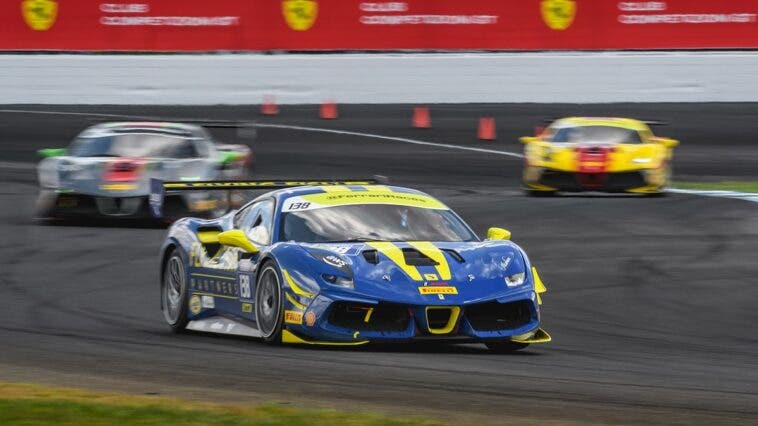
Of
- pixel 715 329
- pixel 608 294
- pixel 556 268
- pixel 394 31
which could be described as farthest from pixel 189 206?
pixel 394 31

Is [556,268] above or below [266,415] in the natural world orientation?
below

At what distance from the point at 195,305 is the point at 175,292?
1.56 ft

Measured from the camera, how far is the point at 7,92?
31469 millimetres

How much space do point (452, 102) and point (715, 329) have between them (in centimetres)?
2077

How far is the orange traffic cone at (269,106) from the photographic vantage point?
31719 millimetres

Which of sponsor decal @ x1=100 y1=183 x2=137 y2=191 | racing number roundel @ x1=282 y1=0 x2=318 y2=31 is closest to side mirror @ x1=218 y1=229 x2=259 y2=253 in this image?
sponsor decal @ x1=100 y1=183 x2=137 y2=191

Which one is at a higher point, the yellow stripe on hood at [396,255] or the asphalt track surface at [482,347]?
the yellow stripe on hood at [396,255]

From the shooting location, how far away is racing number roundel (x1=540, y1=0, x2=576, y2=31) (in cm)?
3138

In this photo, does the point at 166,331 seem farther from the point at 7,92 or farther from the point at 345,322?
the point at 7,92

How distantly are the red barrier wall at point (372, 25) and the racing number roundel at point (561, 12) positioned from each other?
0.7 inches

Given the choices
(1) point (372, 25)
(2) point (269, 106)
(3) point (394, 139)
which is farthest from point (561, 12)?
(2) point (269, 106)

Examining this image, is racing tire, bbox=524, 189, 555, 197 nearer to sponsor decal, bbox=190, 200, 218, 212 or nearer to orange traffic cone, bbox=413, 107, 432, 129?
sponsor decal, bbox=190, 200, 218, 212

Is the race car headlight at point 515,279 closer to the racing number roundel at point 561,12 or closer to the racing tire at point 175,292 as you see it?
the racing tire at point 175,292

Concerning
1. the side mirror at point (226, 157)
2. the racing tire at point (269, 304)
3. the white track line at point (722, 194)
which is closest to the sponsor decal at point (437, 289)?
the racing tire at point (269, 304)
